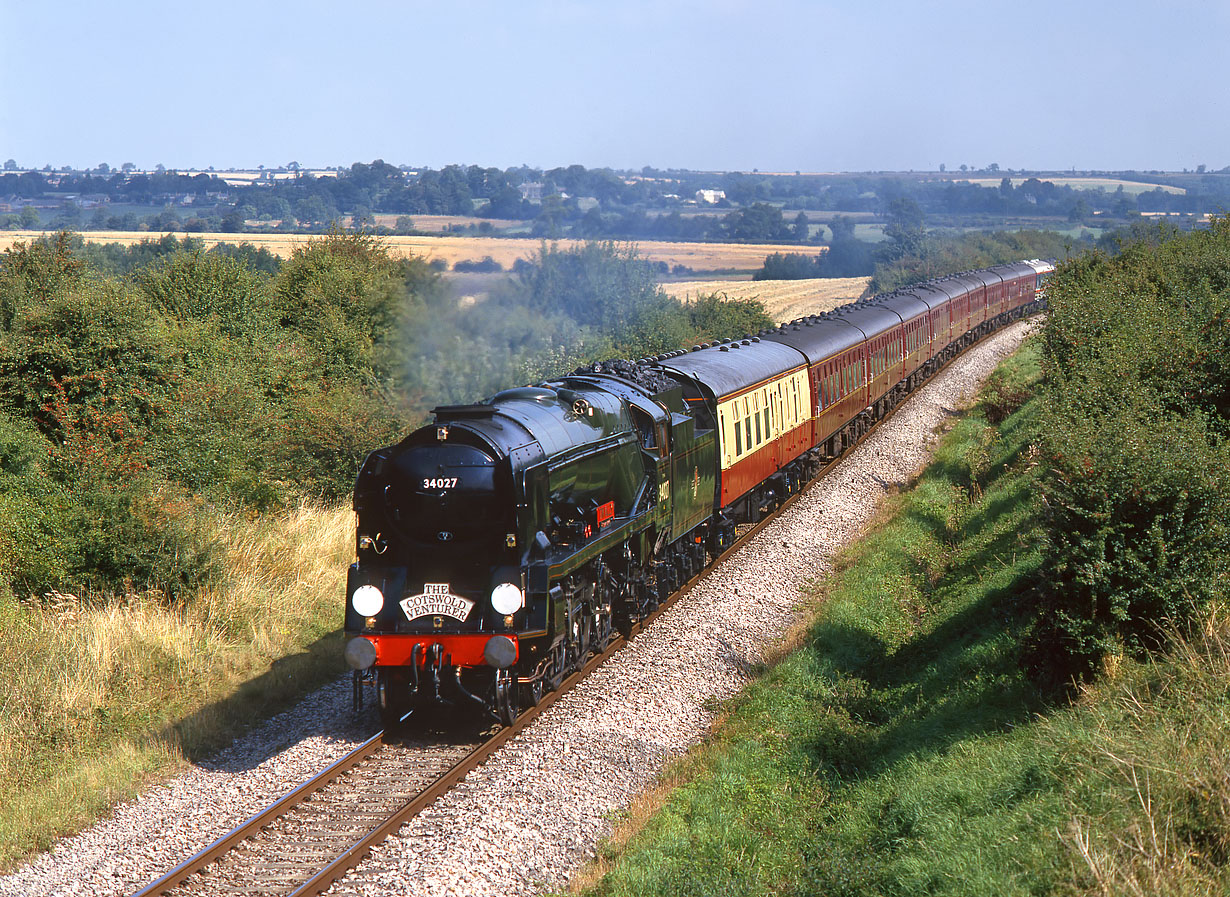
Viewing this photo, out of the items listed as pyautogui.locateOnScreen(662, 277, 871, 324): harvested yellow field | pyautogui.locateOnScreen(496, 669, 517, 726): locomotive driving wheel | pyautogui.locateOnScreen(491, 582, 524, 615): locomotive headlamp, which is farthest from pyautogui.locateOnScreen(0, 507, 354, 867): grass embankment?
pyautogui.locateOnScreen(662, 277, 871, 324): harvested yellow field

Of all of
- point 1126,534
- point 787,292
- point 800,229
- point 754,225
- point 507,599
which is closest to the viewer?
point 1126,534

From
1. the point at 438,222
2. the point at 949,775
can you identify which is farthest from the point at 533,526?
the point at 438,222

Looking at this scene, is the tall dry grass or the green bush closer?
the tall dry grass

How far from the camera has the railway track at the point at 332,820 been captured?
8383 millimetres

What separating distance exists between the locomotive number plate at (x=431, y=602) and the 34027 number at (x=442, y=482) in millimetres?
1049

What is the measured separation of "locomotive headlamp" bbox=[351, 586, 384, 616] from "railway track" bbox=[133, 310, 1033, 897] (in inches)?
52.3

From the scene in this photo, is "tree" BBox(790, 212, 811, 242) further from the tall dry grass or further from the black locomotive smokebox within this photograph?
the tall dry grass

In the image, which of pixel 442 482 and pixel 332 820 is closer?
pixel 332 820

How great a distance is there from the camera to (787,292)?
7875 cm

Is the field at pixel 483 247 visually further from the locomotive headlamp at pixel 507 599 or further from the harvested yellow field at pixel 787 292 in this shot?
the locomotive headlamp at pixel 507 599

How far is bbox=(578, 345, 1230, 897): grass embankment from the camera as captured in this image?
6859 millimetres

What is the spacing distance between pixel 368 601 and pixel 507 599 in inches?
61.1

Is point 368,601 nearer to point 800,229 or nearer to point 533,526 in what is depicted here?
point 533,526

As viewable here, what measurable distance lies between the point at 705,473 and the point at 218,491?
9989 mm
